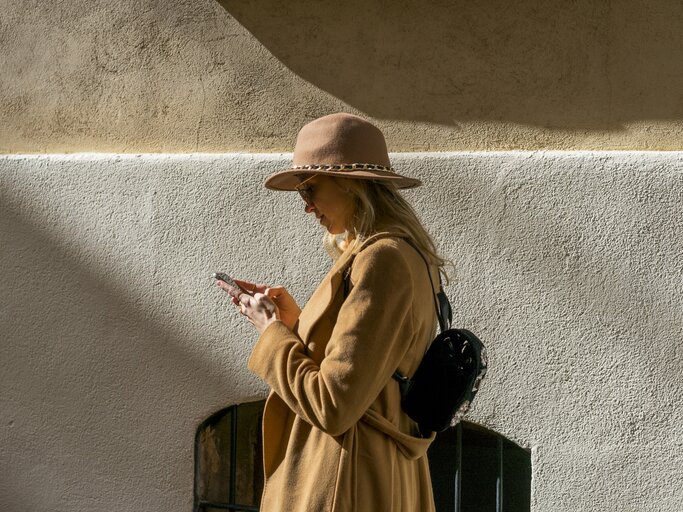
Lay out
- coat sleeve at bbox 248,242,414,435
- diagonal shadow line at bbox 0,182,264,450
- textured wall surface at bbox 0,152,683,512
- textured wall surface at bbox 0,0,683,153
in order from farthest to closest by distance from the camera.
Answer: diagonal shadow line at bbox 0,182,264,450 < textured wall surface at bbox 0,0,683,153 < textured wall surface at bbox 0,152,683,512 < coat sleeve at bbox 248,242,414,435

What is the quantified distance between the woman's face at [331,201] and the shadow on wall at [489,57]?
60.5 inches

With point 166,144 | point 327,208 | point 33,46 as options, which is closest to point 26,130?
point 33,46

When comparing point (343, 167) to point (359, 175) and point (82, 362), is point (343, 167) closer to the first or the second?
point (359, 175)

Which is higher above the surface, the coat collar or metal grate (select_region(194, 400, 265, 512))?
the coat collar

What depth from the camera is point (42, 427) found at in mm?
4633

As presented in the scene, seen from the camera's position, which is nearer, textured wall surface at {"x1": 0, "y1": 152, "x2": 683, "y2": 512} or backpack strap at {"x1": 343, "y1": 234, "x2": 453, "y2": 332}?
backpack strap at {"x1": 343, "y1": 234, "x2": 453, "y2": 332}

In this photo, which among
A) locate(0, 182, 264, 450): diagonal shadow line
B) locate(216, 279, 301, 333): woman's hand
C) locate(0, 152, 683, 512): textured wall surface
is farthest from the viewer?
locate(0, 182, 264, 450): diagonal shadow line

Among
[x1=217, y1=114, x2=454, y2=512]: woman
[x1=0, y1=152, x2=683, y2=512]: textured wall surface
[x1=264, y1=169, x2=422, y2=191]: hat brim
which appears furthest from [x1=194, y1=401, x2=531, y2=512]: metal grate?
[x1=264, y1=169, x2=422, y2=191]: hat brim

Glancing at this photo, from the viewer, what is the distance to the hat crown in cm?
248

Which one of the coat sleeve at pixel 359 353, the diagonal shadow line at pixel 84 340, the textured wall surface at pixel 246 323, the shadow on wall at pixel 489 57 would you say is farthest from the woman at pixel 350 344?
the diagonal shadow line at pixel 84 340

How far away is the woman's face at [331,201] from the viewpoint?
8.25 ft

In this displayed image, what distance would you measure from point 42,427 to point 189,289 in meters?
1.05

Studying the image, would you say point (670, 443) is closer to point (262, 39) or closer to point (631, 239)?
point (631, 239)

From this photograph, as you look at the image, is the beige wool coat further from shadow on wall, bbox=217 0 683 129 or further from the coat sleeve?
shadow on wall, bbox=217 0 683 129
